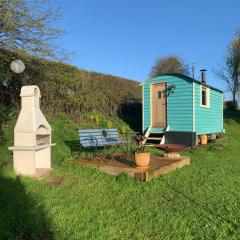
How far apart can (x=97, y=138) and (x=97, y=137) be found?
35 millimetres

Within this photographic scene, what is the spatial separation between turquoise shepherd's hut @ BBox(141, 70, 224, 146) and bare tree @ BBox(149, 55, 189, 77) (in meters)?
12.1

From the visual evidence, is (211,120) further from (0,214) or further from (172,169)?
(0,214)

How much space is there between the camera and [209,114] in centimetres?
1471

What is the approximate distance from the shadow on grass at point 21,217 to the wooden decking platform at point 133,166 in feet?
6.95

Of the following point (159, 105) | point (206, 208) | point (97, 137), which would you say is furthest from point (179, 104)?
point (206, 208)

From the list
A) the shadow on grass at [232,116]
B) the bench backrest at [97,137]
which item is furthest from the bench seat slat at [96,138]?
the shadow on grass at [232,116]

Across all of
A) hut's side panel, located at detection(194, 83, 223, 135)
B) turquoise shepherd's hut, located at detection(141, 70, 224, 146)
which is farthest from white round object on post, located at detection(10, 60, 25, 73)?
hut's side panel, located at detection(194, 83, 223, 135)

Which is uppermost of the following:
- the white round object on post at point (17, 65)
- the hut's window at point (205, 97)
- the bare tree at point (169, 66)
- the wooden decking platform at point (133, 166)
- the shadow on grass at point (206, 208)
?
the bare tree at point (169, 66)

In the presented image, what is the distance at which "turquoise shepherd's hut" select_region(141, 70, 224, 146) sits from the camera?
12812 mm

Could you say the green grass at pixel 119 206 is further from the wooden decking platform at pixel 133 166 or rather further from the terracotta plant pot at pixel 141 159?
the terracotta plant pot at pixel 141 159

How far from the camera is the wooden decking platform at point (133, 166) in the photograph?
21.6ft

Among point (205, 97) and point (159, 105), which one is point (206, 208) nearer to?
point (159, 105)

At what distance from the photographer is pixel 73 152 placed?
31.8 feet

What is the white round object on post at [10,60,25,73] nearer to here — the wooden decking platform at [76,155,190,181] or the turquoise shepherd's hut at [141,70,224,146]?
the wooden decking platform at [76,155,190,181]
